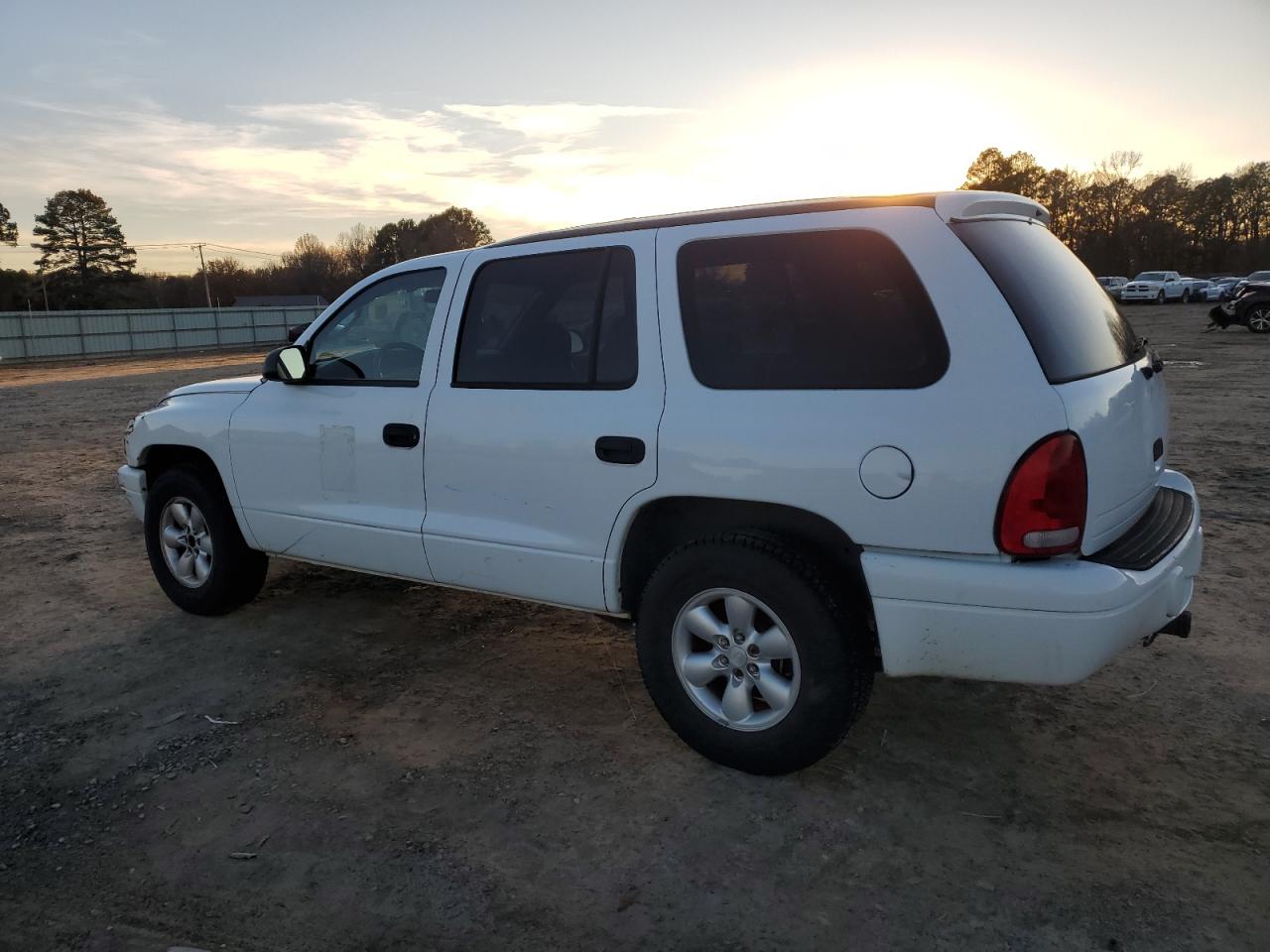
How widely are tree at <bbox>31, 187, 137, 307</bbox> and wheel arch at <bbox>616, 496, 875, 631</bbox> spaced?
79.9 metres

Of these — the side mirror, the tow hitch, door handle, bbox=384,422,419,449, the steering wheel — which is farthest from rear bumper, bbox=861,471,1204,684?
the side mirror

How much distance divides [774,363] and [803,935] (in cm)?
174

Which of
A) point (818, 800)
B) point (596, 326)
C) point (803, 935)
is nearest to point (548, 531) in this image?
point (596, 326)

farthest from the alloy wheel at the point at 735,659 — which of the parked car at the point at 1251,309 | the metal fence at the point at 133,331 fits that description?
the metal fence at the point at 133,331

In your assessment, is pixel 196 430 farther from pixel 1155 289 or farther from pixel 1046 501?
pixel 1155 289

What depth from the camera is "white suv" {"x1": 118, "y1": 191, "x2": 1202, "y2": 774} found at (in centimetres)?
276

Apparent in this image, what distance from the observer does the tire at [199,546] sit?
486 cm

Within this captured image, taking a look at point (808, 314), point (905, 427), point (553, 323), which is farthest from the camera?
point (553, 323)

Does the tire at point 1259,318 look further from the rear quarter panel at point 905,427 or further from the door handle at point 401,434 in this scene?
the door handle at point 401,434

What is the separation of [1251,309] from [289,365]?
2620 cm

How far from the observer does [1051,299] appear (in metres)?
3.00

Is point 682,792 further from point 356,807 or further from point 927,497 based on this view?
point 927,497

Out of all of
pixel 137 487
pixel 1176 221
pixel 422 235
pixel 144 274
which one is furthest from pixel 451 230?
pixel 137 487

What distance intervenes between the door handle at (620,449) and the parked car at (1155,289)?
48269 mm
